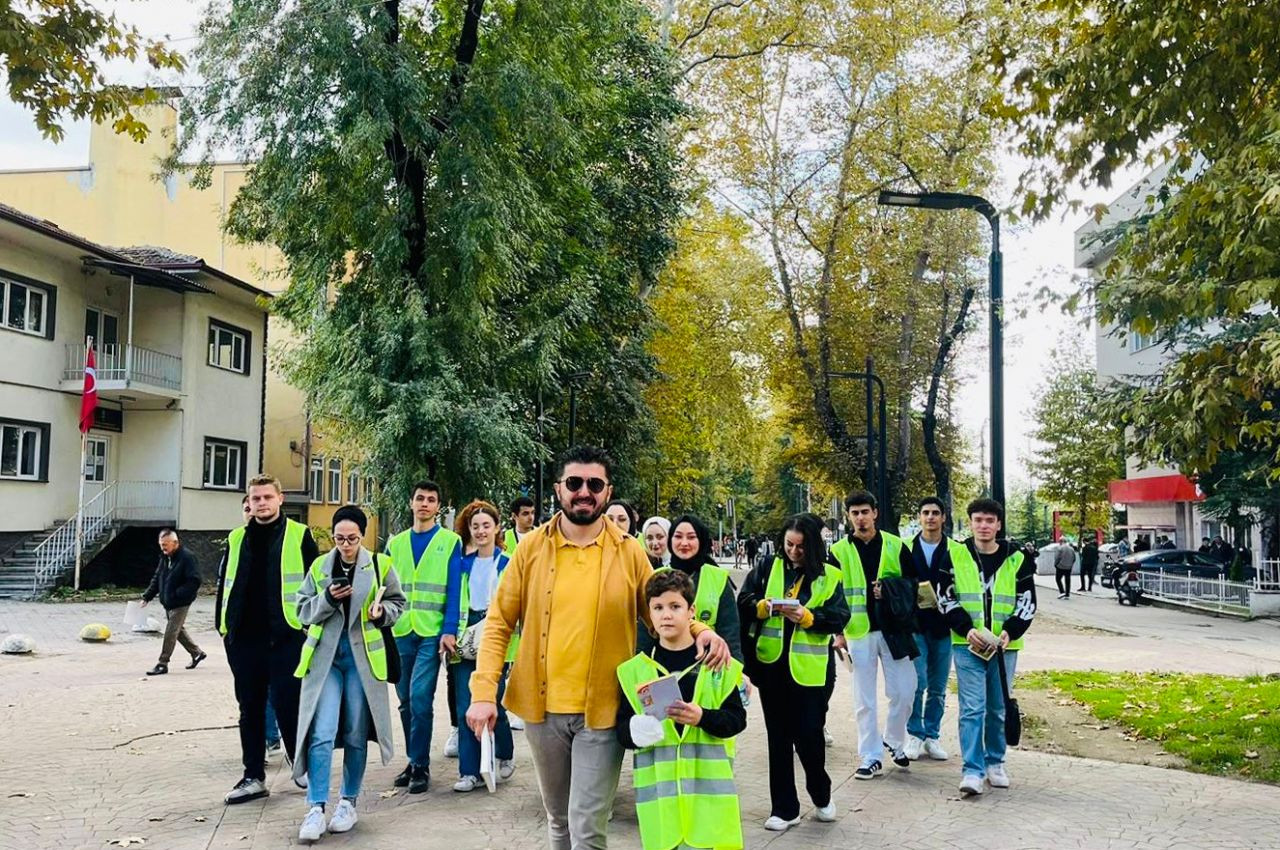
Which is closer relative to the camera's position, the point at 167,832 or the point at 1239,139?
the point at 167,832

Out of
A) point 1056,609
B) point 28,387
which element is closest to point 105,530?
point 28,387

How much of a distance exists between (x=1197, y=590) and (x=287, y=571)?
93.4ft

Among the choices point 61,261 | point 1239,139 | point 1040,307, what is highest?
point 61,261

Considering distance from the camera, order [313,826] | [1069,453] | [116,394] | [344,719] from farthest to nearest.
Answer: [1069,453] < [116,394] < [344,719] < [313,826]

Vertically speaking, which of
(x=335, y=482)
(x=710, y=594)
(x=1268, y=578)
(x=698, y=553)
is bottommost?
(x=1268, y=578)

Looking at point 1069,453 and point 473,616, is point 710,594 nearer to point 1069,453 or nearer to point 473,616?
point 473,616

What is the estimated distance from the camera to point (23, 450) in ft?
89.4

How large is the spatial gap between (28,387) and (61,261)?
3.25 m

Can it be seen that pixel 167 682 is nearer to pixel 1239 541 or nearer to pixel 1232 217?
pixel 1232 217

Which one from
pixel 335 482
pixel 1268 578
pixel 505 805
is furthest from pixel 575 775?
pixel 335 482

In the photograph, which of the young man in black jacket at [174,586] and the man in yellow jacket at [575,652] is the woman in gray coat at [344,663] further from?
the young man in black jacket at [174,586]

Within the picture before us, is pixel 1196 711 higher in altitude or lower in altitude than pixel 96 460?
lower

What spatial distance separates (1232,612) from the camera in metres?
28.6

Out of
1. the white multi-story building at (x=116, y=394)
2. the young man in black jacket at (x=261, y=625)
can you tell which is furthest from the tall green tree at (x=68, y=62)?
the white multi-story building at (x=116, y=394)
